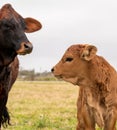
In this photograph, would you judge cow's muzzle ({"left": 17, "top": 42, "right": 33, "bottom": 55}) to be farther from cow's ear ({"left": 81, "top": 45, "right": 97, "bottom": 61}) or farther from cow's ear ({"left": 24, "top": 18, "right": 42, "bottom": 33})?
cow's ear ({"left": 24, "top": 18, "right": 42, "bottom": 33})

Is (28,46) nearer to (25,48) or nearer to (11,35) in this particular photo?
(25,48)

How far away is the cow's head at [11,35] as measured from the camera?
1152 centimetres

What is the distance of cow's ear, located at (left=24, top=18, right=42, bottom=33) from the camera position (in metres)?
12.7

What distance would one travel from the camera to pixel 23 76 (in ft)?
263

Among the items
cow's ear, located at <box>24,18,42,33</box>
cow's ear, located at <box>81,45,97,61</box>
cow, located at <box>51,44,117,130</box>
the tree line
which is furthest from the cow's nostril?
the tree line

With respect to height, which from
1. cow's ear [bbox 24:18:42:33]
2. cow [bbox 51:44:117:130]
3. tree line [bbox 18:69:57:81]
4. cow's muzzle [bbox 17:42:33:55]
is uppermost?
cow's muzzle [bbox 17:42:33:55]

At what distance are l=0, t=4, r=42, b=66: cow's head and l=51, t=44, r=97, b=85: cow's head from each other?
843 mm

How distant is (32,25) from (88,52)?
1757 millimetres

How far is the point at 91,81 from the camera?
11969mm

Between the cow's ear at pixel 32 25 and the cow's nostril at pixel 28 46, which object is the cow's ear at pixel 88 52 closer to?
the cow's nostril at pixel 28 46

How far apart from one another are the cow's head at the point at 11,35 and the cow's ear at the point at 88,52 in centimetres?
112

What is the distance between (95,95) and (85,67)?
1.97ft

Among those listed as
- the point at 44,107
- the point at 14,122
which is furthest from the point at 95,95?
the point at 44,107

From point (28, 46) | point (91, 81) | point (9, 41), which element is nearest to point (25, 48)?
point (28, 46)
